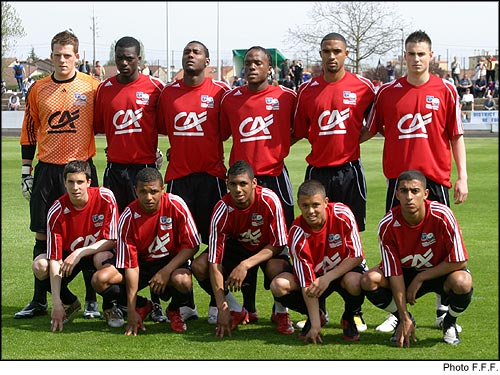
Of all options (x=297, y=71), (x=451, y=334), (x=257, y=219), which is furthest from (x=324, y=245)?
(x=297, y=71)

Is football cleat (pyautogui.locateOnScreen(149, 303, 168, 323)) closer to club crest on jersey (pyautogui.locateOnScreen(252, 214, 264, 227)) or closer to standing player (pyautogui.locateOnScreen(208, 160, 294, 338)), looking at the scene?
standing player (pyautogui.locateOnScreen(208, 160, 294, 338))

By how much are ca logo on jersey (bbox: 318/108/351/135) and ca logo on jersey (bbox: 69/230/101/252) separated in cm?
208

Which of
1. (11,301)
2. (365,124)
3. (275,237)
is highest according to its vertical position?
(365,124)

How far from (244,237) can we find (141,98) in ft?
5.12

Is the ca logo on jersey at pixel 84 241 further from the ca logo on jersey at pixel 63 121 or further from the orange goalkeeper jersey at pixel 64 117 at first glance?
the ca logo on jersey at pixel 63 121

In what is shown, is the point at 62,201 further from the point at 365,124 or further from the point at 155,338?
the point at 365,124

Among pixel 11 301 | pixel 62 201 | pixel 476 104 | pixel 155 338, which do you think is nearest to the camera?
pixel 155 338

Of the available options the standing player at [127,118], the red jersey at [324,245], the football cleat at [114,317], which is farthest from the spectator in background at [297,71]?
the red jersey at [324,245]

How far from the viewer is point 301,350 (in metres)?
5.62

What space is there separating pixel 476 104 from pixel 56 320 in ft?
101

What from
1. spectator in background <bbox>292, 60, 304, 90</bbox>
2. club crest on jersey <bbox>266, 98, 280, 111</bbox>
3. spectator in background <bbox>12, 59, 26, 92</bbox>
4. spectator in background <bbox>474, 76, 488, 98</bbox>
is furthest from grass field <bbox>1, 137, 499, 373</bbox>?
spectator in background <bbox>12, 59, 26, 92</bbox>

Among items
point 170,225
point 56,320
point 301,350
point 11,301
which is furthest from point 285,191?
point 11,301

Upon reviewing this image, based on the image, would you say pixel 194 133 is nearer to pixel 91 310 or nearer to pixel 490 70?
pixel 91 310

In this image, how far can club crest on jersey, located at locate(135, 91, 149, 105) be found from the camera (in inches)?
272
